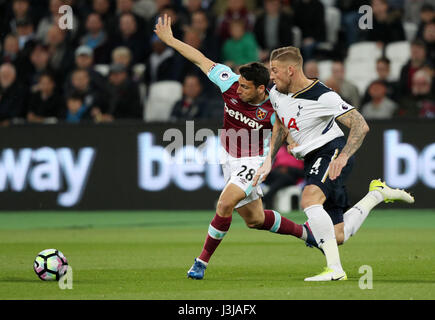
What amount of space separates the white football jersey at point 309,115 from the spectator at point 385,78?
27.7ft

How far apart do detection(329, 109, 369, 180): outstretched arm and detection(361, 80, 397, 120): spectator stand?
27.6 feet

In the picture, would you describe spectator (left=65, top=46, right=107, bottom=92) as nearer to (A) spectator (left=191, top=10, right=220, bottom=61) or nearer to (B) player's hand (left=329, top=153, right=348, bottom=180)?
(A) spectator (left=191, top=10, right=220, bottom=61)

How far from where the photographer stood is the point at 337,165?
26.5ft

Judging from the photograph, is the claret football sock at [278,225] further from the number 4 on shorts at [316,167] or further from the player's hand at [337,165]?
the player's hand at [337,165]

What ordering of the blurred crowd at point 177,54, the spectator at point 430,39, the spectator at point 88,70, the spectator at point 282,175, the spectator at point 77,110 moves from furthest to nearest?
the spectator at point 88,70, the spectator at point 430,39, the spectator at point 77,110, the blurred crowd at point 177,54, the spectator at point 282,175

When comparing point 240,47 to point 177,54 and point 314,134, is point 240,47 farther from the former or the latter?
point 314,134

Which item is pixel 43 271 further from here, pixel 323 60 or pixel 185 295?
pixel 323 60

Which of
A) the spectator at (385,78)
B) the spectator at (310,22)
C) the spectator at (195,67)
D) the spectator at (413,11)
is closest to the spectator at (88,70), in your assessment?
the spectator at (195,67)

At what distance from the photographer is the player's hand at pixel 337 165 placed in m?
8.03

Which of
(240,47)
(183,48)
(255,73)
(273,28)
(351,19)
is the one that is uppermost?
(351,19)

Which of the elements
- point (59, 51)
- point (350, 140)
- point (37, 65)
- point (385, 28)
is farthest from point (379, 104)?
point (350, 140)

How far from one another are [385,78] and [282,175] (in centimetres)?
268

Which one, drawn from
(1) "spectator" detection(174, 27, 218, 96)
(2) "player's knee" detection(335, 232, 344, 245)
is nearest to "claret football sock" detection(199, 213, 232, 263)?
(2) "player's knee" detection(335, 232, 344, 245)

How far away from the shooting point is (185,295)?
24.6 ft
